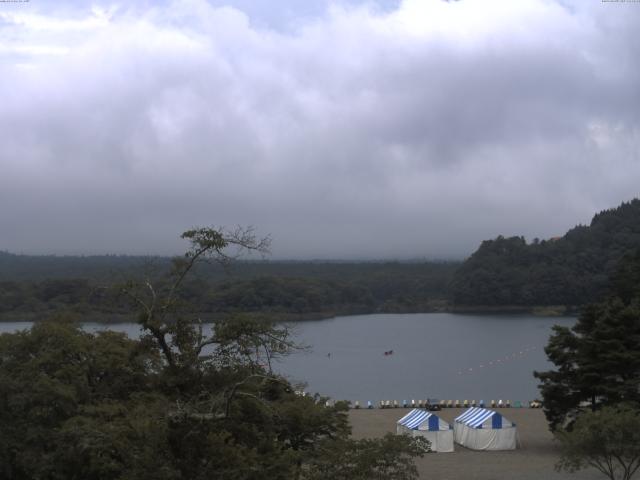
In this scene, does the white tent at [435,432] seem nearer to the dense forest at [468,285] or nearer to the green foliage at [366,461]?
the green foliage at [366,461]

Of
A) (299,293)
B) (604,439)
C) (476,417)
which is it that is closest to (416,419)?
(476,417)

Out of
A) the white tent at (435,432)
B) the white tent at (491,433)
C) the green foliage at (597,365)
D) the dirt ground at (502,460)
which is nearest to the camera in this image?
the dirt ground at (502,460)

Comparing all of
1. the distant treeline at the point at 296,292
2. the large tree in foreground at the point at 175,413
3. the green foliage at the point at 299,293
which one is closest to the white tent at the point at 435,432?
the large tree in foreground at the point at 175,413

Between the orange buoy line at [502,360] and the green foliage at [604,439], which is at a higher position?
the green foliage at [604,439]

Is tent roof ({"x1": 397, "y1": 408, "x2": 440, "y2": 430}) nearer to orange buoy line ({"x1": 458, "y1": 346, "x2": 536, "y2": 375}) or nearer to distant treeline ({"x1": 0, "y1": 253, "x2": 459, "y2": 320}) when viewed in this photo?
distant treeline ({"x1": 0, "y1": 253, "x2": 459, "y2": 320})

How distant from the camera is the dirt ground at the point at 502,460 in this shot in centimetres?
1686

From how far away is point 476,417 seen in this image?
20.6 metres

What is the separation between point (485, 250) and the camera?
298 feet

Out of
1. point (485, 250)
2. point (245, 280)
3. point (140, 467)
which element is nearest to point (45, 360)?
point (140, 467)

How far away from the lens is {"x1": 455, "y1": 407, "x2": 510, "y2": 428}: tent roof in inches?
796

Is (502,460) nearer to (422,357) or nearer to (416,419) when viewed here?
(416,419)

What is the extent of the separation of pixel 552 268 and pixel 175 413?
77.4 m

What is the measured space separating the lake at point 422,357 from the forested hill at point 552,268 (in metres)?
6.03

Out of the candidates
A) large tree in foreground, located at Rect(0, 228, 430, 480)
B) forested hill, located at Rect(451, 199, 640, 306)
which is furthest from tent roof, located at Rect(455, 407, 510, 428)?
forested hill, located at Rect(451, 199, 640, 306)
